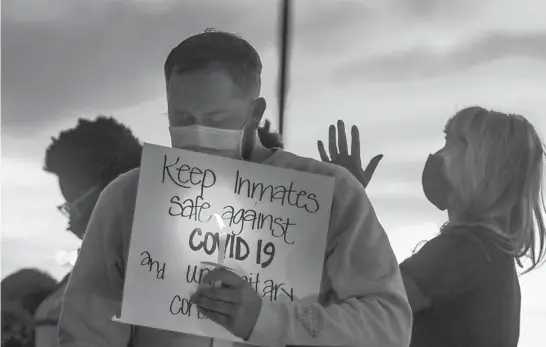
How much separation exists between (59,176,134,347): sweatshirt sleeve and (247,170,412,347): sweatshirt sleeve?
8.5 inches

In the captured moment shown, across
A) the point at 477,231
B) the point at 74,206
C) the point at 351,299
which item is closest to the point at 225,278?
the point at 351,299

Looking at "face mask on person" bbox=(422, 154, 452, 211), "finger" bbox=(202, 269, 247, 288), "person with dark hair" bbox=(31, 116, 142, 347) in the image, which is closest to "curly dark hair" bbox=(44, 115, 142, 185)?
"person with dark hair" bbox=(31, 116, 142, 347)

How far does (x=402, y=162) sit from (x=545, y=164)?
226 millimetres

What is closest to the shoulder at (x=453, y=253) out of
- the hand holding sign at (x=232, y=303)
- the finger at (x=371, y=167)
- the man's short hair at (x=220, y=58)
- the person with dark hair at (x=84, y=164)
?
the finger at (x=371, y=167)

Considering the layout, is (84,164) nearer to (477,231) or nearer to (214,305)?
(214,305)

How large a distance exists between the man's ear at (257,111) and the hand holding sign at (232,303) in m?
0.24

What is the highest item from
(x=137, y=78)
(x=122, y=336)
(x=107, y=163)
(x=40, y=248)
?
(x=137, y=78)

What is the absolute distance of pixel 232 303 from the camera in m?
1.05

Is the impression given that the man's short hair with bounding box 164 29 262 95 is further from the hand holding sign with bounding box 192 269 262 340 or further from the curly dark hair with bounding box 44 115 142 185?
the hand holding sign with bounding box 192 269 262 340

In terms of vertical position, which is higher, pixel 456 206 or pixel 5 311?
pixel 456 206

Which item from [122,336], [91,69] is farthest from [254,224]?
[91,69]

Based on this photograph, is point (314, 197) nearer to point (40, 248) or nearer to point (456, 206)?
point (456, 206)

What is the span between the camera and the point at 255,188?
1.11 metres

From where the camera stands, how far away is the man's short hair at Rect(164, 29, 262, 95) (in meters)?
1.15
